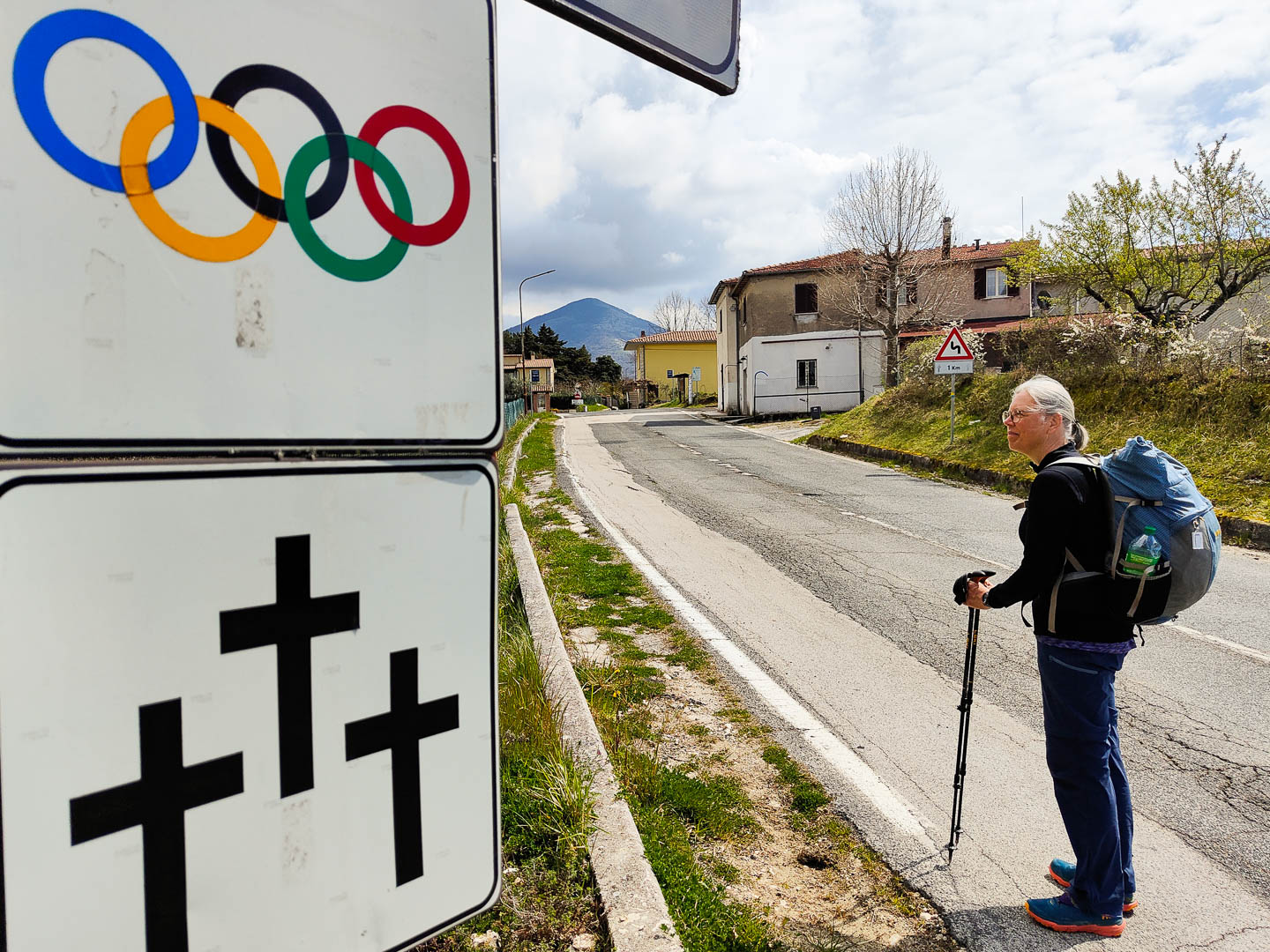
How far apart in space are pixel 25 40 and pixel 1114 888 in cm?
359

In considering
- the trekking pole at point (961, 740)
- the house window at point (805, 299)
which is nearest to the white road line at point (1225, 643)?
the trekking pole at point (961, 740)

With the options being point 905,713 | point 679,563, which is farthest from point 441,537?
point 679,563

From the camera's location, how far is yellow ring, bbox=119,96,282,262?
31.0 inches

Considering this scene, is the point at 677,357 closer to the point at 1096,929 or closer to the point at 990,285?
the point at 990,285

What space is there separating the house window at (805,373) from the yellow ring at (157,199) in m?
37.2

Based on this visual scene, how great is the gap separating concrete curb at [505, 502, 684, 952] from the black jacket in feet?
5.49

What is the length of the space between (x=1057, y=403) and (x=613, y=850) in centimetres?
235

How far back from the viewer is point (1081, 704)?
2859 millimetres

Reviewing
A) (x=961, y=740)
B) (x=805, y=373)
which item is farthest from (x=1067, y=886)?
(x=805, y=373)

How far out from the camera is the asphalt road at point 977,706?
10.00 ft

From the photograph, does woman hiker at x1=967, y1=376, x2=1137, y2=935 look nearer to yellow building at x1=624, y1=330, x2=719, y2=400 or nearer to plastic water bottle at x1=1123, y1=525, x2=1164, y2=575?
plastic water bottle at x1=1123, y1=525, x2=1164, y2=575

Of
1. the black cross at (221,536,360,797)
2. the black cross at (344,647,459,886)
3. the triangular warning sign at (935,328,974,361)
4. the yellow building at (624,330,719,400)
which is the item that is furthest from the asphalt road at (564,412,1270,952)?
the yellow building at (624,330,719,400)

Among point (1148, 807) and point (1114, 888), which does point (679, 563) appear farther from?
point (1114, 888)

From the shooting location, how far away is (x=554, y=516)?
1095cm
